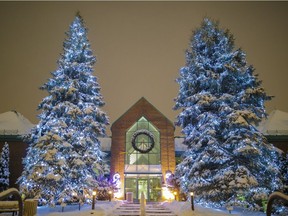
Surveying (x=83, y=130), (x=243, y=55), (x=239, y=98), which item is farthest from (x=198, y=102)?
(x=83, y=130)

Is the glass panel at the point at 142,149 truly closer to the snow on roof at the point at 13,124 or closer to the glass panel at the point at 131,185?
the glass panel at the point at 131,185

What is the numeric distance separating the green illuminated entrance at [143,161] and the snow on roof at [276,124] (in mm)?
12991

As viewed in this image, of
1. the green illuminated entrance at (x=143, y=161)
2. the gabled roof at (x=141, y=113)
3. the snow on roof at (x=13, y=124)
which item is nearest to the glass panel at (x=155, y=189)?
the green illuminated entrance at (x=143, y=161)

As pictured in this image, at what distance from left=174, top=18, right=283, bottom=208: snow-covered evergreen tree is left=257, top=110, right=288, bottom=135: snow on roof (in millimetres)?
16211

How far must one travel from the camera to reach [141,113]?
31.5 metres

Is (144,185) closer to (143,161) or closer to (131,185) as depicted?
(131,185)

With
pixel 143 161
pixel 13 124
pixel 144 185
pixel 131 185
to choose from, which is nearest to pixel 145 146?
pixel 143 161

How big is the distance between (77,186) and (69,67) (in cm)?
840

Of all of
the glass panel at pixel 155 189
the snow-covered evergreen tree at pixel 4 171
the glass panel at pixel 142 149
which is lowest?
the glass panel at pixel 155 189

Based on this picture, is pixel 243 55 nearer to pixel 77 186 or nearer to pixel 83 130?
pixel 83 130

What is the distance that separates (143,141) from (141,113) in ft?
10.3

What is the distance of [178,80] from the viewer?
20875mm

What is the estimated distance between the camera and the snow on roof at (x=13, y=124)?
107 feet

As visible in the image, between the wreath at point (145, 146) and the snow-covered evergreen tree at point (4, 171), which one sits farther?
the wreath at point (145, 146)
